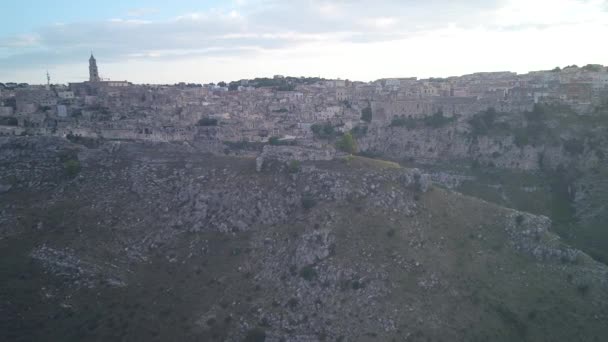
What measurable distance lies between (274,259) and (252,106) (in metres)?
48.4

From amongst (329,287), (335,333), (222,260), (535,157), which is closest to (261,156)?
(222,260)

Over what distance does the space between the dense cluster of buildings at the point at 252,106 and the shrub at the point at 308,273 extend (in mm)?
25449

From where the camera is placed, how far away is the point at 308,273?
3984cm

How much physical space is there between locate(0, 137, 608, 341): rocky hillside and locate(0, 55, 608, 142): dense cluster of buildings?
12394 mm

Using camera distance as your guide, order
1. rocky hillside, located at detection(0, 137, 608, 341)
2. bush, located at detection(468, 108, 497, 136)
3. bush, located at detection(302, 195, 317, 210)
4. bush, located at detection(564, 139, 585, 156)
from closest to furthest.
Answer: rocky hillside, located at detection(0, 137, 608, 341) < bush, located at detection(302, 195, 317, 210) < bush, located at detection(564, 139, 585, 156) < bush, located at detection(468, 108, 497, 136)

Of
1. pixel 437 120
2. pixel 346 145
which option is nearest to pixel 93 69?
pixel 346 145

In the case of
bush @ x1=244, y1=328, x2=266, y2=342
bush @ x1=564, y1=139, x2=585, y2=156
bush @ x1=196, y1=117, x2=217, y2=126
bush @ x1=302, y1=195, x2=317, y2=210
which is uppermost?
bush @ x1=196, y1=117, x2=217, y2=126

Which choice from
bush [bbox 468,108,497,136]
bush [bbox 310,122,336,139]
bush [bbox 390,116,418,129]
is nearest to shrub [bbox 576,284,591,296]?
bush [bbox 468,108,497,136]

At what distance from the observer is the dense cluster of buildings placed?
63594 mm

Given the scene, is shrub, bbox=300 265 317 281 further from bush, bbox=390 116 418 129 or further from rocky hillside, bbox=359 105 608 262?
bush, bbox=390 116 418 129

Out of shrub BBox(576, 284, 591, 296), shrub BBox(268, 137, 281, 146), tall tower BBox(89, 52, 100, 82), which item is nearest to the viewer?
shrub BBox(576, 284, 591, 296)

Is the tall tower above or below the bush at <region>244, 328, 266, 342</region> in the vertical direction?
above

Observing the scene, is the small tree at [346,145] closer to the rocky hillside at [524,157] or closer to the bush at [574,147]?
the rocky hillside at [524,157]

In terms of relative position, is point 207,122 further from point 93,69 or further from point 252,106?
point 93,69
